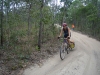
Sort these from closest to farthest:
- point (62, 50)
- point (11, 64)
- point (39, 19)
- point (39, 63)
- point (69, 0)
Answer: point (11, 64) → point (39, 63) → point (62, 50) → point (39, 19) → point (69, 0)

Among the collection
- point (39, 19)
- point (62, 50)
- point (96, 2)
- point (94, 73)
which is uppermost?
point (96, 2)

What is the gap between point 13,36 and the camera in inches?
489

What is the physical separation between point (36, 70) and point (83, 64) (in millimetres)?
2657

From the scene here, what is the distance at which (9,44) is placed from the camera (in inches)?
471

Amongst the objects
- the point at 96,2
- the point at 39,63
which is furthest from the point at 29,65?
the point at 96,2

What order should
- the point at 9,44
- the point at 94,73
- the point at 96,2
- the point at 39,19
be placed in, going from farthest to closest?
1. the point at 96,2
2. the point at 9,44
3. the point at 39,19
4. the point at 94,73

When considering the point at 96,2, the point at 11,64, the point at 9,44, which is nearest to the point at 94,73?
the point at 11,64

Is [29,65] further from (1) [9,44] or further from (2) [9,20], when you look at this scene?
(2) [9,20]

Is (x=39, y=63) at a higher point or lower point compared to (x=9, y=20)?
lower

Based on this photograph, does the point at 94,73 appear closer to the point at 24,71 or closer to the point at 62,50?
the point at 62,50

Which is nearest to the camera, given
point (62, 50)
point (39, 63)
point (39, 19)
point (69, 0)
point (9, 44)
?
point (39, 63)

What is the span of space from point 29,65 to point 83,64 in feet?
9.74

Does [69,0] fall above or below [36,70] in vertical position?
above

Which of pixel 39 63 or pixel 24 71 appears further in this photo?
pixel 39 63
